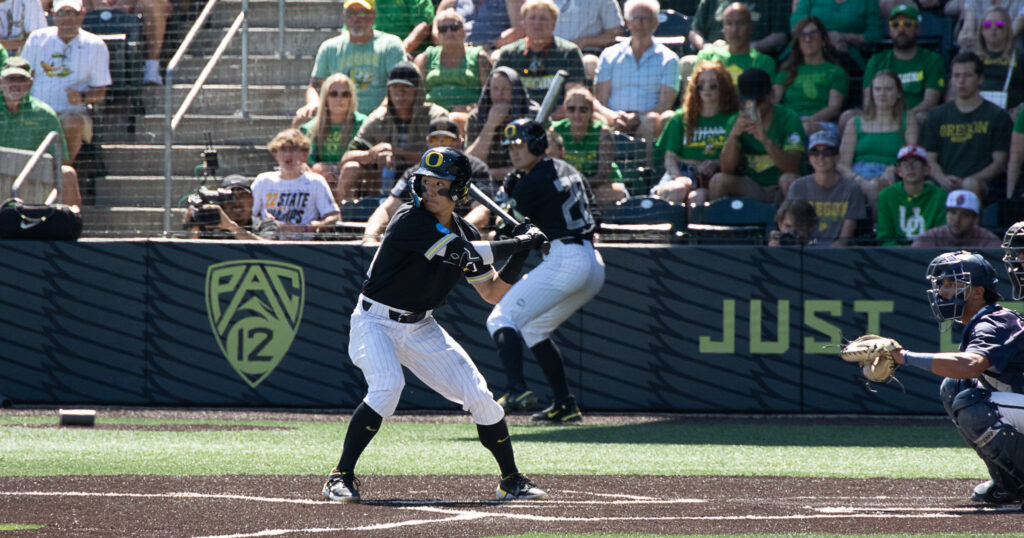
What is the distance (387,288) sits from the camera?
21.4 feet

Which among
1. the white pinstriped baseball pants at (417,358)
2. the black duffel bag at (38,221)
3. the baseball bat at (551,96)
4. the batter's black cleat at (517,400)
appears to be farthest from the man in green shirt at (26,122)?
the white pinstriped baseball pants at (417,358)

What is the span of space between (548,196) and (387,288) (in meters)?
3.47

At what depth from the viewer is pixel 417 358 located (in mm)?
6574

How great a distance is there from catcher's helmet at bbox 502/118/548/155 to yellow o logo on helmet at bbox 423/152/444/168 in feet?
10.9

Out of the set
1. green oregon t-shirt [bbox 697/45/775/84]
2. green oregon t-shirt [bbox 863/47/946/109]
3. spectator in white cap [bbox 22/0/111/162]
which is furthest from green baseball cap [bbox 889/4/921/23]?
spectator in white cap [bbox 22/0/111/162]

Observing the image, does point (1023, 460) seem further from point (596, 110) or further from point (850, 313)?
point (596, 110)

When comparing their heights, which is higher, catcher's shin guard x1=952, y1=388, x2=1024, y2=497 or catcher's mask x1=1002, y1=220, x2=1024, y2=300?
catcher's mask x1=1002, y1=220, x2=1024, y2=300

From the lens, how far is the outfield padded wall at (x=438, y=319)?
10.8 m

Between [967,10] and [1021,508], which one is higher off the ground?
[967,10]

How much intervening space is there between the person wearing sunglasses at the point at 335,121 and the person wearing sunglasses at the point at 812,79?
3803 millimetres

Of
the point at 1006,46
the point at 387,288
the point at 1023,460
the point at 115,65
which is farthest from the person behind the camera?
the point at 115,65

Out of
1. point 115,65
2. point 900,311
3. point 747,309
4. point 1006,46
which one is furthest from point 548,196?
point 115,65

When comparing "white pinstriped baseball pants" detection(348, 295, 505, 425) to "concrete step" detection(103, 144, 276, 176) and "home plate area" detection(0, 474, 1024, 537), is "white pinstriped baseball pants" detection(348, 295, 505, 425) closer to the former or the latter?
"home plate area" detection(0, 474, 1024, 537)

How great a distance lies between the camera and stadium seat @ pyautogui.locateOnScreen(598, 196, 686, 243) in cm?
1102
